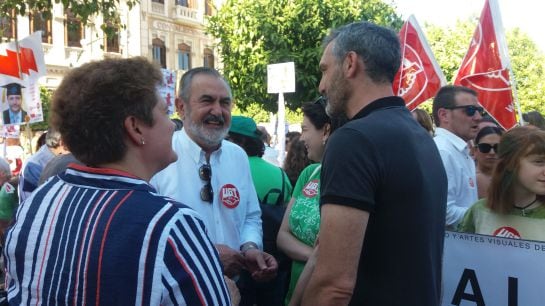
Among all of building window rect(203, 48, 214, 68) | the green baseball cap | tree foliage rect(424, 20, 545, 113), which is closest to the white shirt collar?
the green baseball cap

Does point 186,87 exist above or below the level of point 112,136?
above

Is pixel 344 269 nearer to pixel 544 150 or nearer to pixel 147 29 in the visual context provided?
pixel 544 150

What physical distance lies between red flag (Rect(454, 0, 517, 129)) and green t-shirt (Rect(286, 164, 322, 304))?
3268 mm

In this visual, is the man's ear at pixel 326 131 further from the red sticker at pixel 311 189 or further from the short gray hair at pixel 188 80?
the short gray hair at pixel 188 80

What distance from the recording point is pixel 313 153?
3.64 meters

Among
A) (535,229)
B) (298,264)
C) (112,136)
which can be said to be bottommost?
(298,264)

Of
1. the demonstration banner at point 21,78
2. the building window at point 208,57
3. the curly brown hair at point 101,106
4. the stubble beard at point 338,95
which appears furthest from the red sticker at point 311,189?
the building window at point 208,57

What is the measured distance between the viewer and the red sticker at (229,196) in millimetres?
3225

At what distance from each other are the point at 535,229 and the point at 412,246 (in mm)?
1275

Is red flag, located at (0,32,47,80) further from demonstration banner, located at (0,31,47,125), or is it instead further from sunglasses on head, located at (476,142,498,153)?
sunglasses on head, located at (476,142,498,153)

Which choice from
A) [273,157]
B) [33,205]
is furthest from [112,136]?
[273,157]

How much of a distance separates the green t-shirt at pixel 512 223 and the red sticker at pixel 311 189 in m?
0.91

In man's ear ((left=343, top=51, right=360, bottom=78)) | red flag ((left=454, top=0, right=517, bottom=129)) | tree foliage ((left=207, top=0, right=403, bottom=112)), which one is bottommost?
man's ear ((left=343, top=51, right=360, bottom=78))

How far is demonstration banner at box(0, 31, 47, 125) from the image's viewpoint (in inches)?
345
